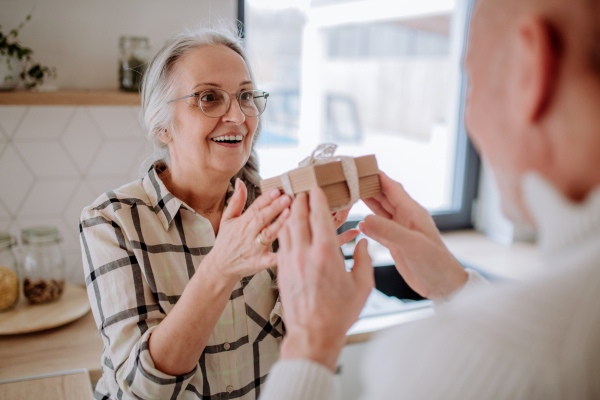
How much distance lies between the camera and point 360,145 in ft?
8.50

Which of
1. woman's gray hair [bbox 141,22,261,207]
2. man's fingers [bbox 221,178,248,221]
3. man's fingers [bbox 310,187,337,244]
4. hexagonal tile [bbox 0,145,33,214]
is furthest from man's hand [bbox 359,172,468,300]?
hexagonal tile [bbox 0,145,33,214]

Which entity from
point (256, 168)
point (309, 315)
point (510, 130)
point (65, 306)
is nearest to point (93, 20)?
point (256, 168)

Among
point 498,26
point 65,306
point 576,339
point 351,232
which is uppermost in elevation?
point 498,26

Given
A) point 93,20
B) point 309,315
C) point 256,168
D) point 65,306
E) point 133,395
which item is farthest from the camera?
point 93,20

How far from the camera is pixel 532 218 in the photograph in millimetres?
458

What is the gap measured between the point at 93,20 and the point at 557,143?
68.2 inches

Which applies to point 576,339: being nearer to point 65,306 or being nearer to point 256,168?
point 256,168

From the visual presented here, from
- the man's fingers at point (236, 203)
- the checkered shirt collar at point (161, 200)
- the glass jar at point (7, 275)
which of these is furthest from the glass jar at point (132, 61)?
the man's fingers at point (236, 203)

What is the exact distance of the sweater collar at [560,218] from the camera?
16.2 inches

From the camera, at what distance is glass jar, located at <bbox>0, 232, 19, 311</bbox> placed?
1.53 meters

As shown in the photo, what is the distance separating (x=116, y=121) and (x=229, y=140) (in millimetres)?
755

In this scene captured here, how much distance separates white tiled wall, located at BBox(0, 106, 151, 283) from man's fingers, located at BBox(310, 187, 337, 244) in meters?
1.13

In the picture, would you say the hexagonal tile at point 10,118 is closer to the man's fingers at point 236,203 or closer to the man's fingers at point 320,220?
the man's fingers at point 236,203

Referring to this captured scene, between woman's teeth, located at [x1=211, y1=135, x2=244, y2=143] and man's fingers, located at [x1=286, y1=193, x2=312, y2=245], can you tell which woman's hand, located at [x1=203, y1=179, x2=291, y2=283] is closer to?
man's fingers, located at [x1=286, y1=193, x2=312, y2=245]
